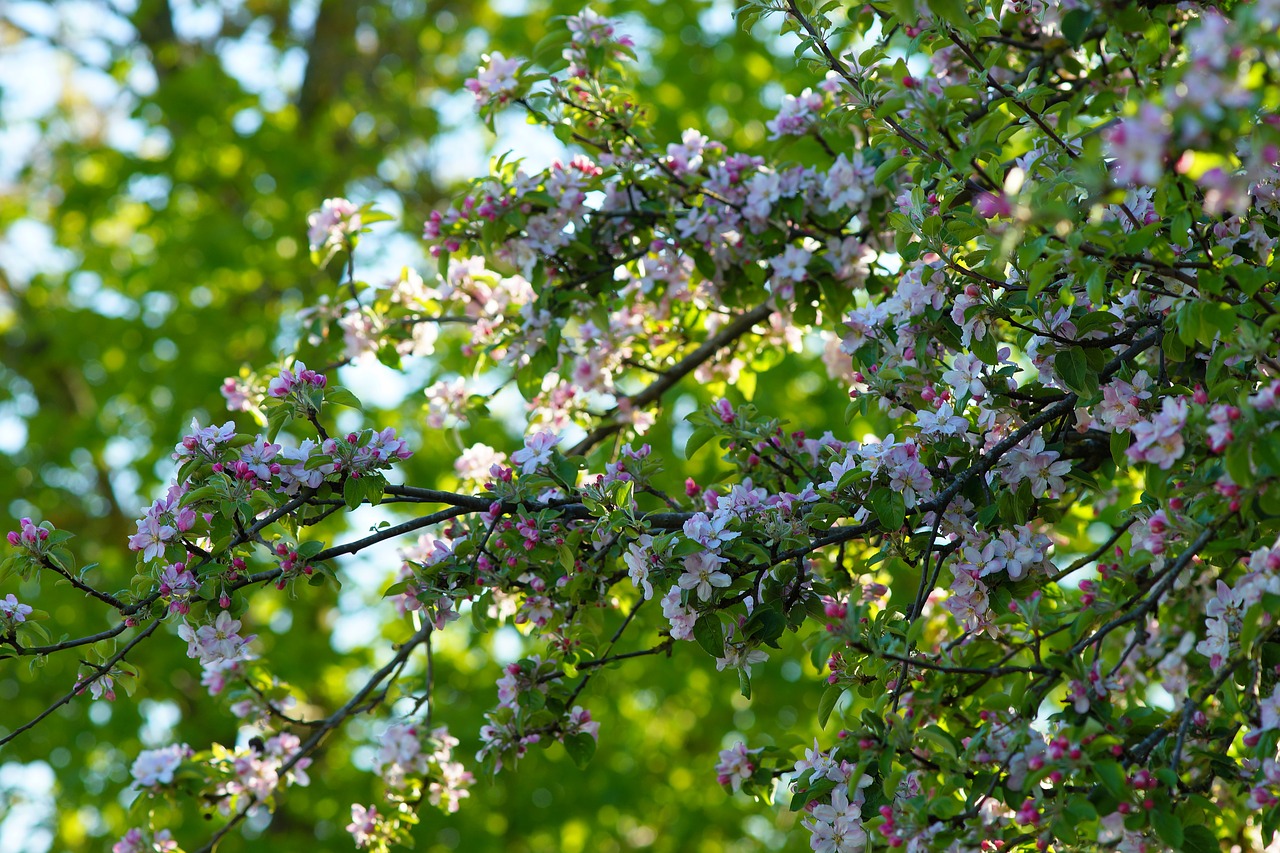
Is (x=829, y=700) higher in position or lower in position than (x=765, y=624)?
lower

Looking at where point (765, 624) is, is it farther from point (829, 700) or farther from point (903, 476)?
point (903, 476)

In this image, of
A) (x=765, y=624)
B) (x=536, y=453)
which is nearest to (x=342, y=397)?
(x=536, y=453)

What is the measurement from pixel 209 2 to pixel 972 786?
953cm

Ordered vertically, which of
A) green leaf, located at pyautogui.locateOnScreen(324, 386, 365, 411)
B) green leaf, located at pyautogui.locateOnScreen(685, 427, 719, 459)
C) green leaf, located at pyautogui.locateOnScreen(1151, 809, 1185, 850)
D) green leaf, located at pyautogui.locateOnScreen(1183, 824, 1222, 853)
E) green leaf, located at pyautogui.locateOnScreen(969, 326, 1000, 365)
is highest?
green leaf, located at pyautogui.locateOnScreen(685, 427, 719, 459)

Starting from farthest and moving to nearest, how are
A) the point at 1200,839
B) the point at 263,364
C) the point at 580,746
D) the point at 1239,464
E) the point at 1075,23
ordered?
the point at 263,364 → the point at 580,746 → the point at 1200,839 → the point at 1075,23 → the point at 1239,464

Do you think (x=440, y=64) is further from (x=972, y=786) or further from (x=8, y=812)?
(x=972, y=786)

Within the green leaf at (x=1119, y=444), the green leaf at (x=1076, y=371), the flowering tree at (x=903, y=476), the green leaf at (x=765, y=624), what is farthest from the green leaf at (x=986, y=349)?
the green leaf at (x=765, y=624)

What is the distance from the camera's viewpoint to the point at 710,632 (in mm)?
2484

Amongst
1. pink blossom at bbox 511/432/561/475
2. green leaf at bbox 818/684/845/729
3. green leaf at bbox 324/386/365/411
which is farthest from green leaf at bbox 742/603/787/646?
green leaf at bbox 324/386/365/411

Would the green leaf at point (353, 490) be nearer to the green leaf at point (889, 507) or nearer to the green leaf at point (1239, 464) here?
the green leaf at point (889, 507)

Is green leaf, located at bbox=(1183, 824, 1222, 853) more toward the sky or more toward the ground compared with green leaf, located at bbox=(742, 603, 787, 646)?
more toward the ground

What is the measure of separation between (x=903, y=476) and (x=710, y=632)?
0.54 m

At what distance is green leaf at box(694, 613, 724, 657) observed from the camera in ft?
8.14

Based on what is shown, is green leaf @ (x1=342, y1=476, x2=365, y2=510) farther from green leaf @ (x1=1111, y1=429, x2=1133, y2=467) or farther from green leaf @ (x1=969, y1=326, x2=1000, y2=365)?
green leaf @ (x1=1111, y1=429, x2=1133, y2=467)
